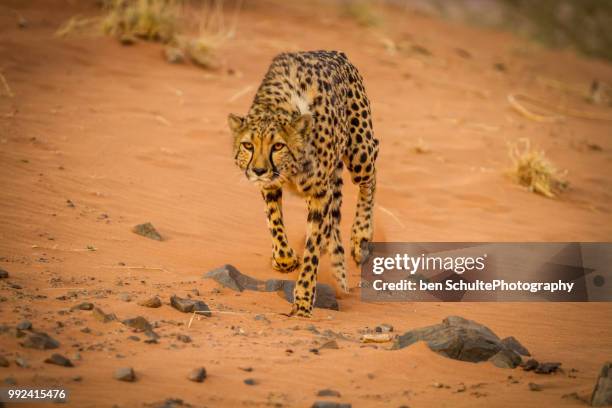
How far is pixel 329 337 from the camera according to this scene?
5.80 metres

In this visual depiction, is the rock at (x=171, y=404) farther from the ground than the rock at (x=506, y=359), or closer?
closer

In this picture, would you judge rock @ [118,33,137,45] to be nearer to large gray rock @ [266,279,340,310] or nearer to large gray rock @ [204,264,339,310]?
large gray rock @ [204,264,339,310]

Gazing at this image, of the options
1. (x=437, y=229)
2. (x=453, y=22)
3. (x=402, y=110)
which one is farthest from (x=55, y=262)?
(x=453, y=22)

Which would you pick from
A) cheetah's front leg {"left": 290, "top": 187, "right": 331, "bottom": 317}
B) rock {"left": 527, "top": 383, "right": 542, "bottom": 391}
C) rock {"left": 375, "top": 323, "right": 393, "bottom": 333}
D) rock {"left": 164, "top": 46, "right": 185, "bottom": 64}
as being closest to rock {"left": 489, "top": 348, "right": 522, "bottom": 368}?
rock {"left": 527, "top": 383, "right": 542, "bottom": 391}

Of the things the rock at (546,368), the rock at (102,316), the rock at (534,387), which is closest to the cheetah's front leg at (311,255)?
the rock at (102,316)

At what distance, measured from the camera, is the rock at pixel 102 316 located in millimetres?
5484

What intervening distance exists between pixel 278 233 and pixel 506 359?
7.10ft

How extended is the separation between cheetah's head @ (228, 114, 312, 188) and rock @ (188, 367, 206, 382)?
1.55m

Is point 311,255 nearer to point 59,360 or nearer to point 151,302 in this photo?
point 151,302

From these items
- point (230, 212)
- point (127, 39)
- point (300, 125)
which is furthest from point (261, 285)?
point (127, 39)

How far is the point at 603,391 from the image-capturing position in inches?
188

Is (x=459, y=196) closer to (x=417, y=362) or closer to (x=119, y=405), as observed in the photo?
(x=417, y=362)

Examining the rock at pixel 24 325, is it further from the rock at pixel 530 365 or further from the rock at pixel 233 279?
the rock at pixel 530 365

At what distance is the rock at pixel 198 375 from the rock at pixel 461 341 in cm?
133
